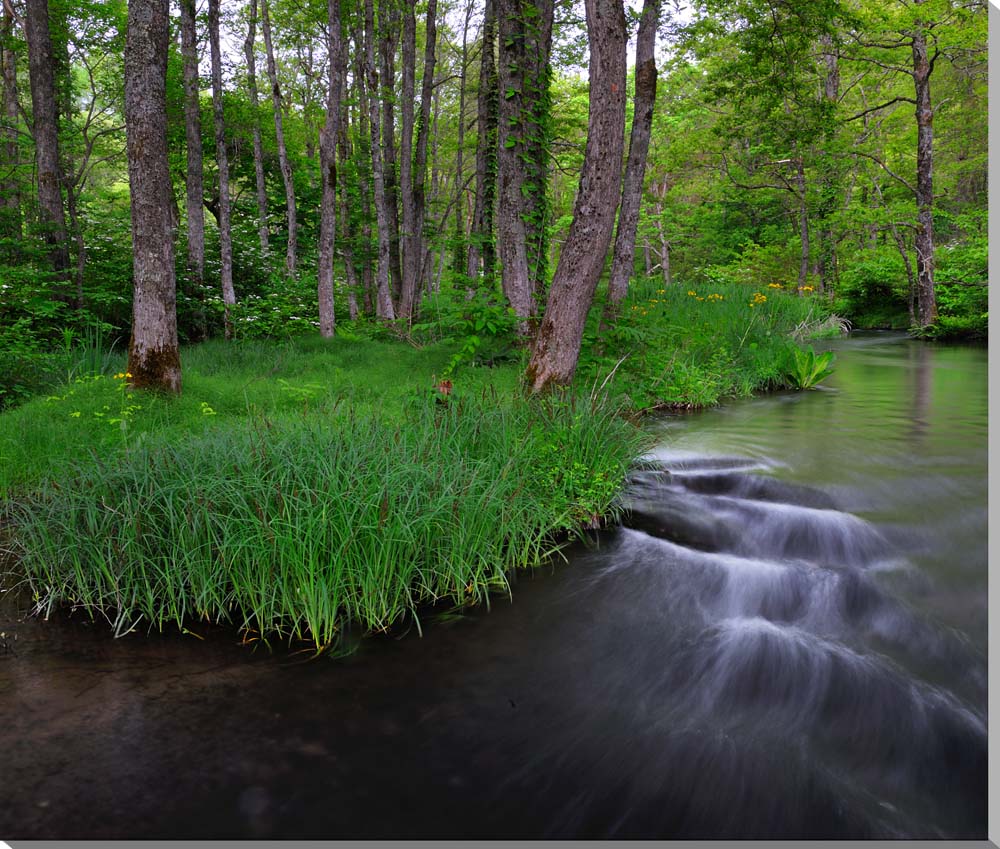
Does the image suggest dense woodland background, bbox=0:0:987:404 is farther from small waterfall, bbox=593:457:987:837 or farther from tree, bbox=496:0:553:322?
small waterfall, bbox=593:457:987:837

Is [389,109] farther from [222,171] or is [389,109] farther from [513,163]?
[513,163]

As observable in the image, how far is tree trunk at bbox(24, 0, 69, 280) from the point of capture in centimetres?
1080

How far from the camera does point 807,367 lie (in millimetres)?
9914

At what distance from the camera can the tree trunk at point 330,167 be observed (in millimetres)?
10383

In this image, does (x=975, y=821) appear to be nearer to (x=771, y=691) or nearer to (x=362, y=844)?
(x=771, y=691)

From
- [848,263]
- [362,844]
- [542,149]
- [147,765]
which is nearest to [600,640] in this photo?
[362,844]

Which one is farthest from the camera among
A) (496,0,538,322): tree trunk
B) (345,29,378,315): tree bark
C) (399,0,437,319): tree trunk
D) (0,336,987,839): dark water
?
(345,29,378,315): tree bark

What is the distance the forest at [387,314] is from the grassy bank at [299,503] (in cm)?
3

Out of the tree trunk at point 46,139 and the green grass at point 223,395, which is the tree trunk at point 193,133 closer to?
the tree trunk at point 46,139

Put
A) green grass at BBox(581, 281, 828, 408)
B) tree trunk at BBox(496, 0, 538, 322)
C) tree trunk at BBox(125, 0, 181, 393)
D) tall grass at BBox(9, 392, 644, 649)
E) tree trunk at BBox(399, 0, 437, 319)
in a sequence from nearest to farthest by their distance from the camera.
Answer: tall grass at BBox(9, 392, 644, 649)
tree trunk at BBox(125, 0, 181, 393)
tree trunk at BBox(496, 0, 538, 322)
green grass at BBox(581, 281, 828, 408)
tree trunk at BBox(399, 0, 437, 319)

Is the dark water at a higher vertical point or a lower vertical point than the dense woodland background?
lower

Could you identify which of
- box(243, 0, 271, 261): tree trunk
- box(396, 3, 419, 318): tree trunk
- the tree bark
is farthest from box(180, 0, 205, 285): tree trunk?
Result: the tree bark

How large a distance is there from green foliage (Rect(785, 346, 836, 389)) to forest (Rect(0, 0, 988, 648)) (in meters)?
0.08

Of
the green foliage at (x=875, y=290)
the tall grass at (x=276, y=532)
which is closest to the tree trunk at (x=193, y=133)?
the tall grass at (x=276, y=532)
